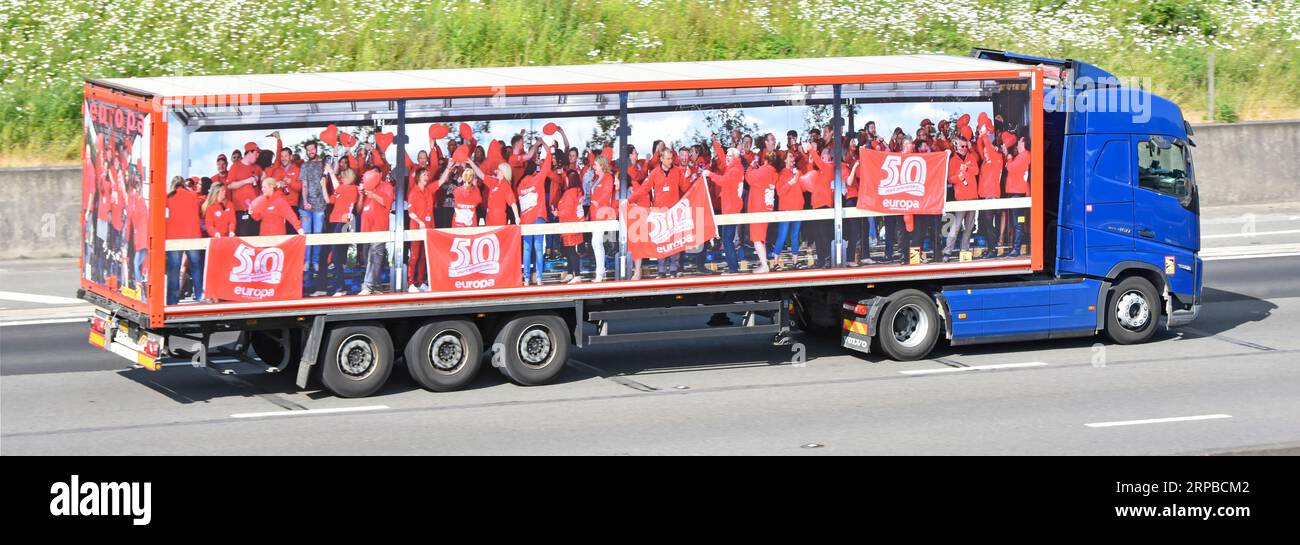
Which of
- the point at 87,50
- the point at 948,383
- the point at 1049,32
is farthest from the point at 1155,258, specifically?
the point at 87,50

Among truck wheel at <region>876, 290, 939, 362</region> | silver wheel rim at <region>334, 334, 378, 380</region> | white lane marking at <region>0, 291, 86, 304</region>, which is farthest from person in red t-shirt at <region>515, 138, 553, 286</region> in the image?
white lane marking at <region>0, 291, 86, 304</region>

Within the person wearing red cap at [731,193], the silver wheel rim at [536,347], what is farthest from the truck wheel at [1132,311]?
the silver wheel rim at [536,347]

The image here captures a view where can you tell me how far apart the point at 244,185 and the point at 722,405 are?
4554mm

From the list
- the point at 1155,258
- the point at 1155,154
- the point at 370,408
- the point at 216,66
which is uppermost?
the point at 216,66

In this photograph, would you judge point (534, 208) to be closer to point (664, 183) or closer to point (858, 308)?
point (664, 183)

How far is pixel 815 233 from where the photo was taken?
1597 centimetres

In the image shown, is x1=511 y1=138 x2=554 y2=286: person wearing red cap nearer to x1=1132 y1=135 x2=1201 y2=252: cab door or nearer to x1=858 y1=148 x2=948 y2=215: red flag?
x1=858 y1=148 x2=948 y2=215: red flag

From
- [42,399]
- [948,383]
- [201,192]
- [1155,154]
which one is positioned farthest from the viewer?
[1155,154]

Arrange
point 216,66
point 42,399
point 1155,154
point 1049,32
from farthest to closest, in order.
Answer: point 1049,32
point 216,66
point 1155,154
point 42,399

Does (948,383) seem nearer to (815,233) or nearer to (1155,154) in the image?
(815,233)

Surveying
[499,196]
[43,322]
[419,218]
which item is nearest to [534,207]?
[499,196]

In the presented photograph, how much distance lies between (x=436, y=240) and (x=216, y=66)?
561 inches

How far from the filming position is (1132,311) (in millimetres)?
17781

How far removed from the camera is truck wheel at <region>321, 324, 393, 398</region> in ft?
48.1
